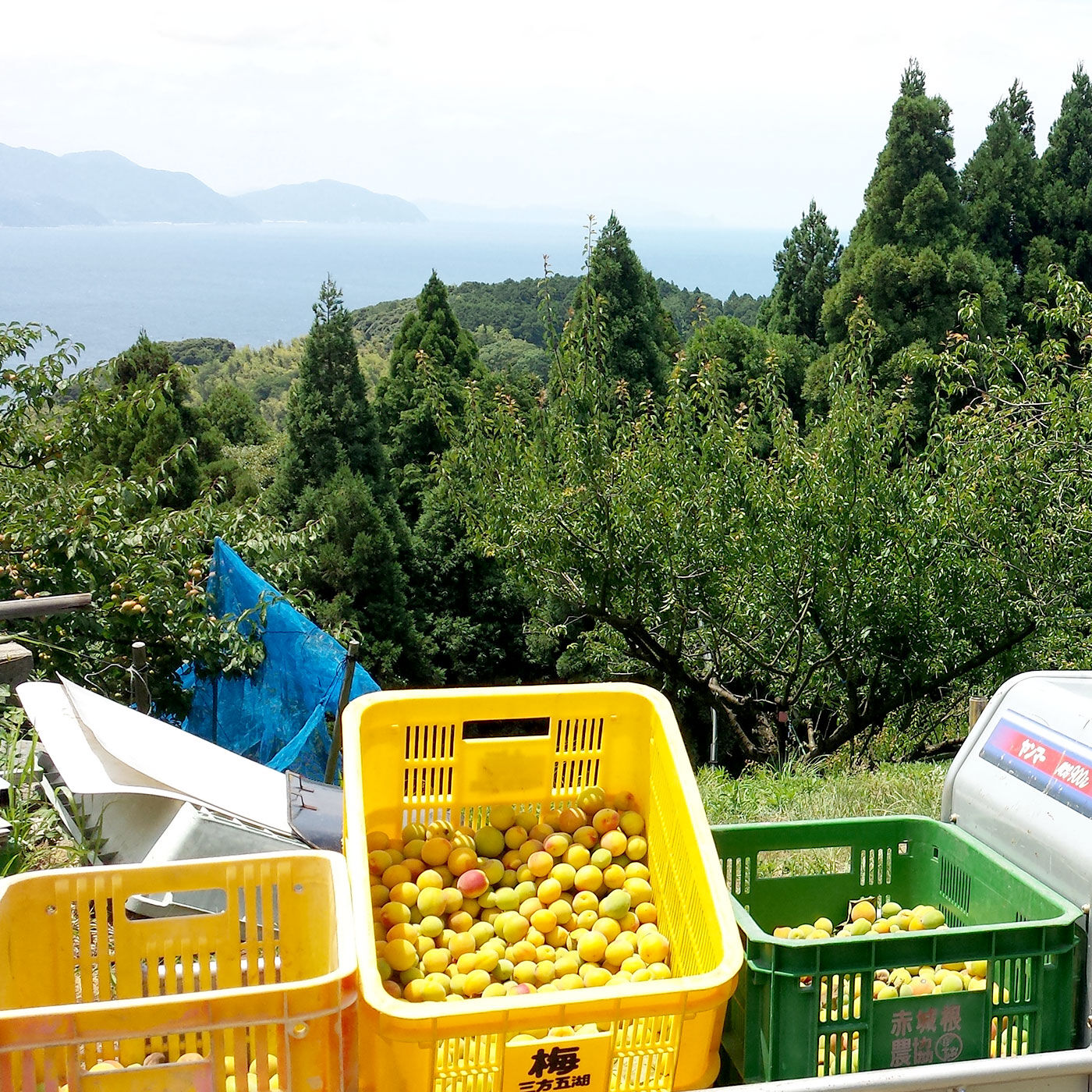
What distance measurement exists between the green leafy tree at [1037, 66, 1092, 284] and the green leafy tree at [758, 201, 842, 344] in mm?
4136

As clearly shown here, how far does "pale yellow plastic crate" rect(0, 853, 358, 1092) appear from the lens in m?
1.54

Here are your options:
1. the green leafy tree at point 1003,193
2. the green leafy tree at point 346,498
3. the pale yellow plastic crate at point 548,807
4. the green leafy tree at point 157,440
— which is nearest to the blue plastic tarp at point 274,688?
the pale yellow plastic crate at point 548,807

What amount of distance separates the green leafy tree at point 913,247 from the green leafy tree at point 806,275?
5.93 feet

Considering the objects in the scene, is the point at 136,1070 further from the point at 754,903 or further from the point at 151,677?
the point at 151,677

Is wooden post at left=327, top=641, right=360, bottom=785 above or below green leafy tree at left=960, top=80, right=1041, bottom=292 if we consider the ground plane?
below

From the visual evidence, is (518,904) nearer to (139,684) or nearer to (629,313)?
(139,684)

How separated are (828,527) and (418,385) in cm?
1404

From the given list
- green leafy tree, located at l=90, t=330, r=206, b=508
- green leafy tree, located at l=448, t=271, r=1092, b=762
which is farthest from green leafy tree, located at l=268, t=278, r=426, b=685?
green leafy tree, located at l=448, t=271, r=1092, b=762

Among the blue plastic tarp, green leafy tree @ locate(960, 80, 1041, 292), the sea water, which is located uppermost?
the sea water

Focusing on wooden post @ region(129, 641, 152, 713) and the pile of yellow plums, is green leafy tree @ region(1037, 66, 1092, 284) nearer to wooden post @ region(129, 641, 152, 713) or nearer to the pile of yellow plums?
wooden post @ region(129, 641, 152, 713)

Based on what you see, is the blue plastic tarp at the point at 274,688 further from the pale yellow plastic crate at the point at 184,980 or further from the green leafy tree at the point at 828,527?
the pale yellow plastic crate at the point at 184,980

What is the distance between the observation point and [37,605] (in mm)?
4473

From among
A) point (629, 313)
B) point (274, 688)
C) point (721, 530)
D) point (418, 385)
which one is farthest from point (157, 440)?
point (274, 688)

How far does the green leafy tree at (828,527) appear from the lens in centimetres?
714
